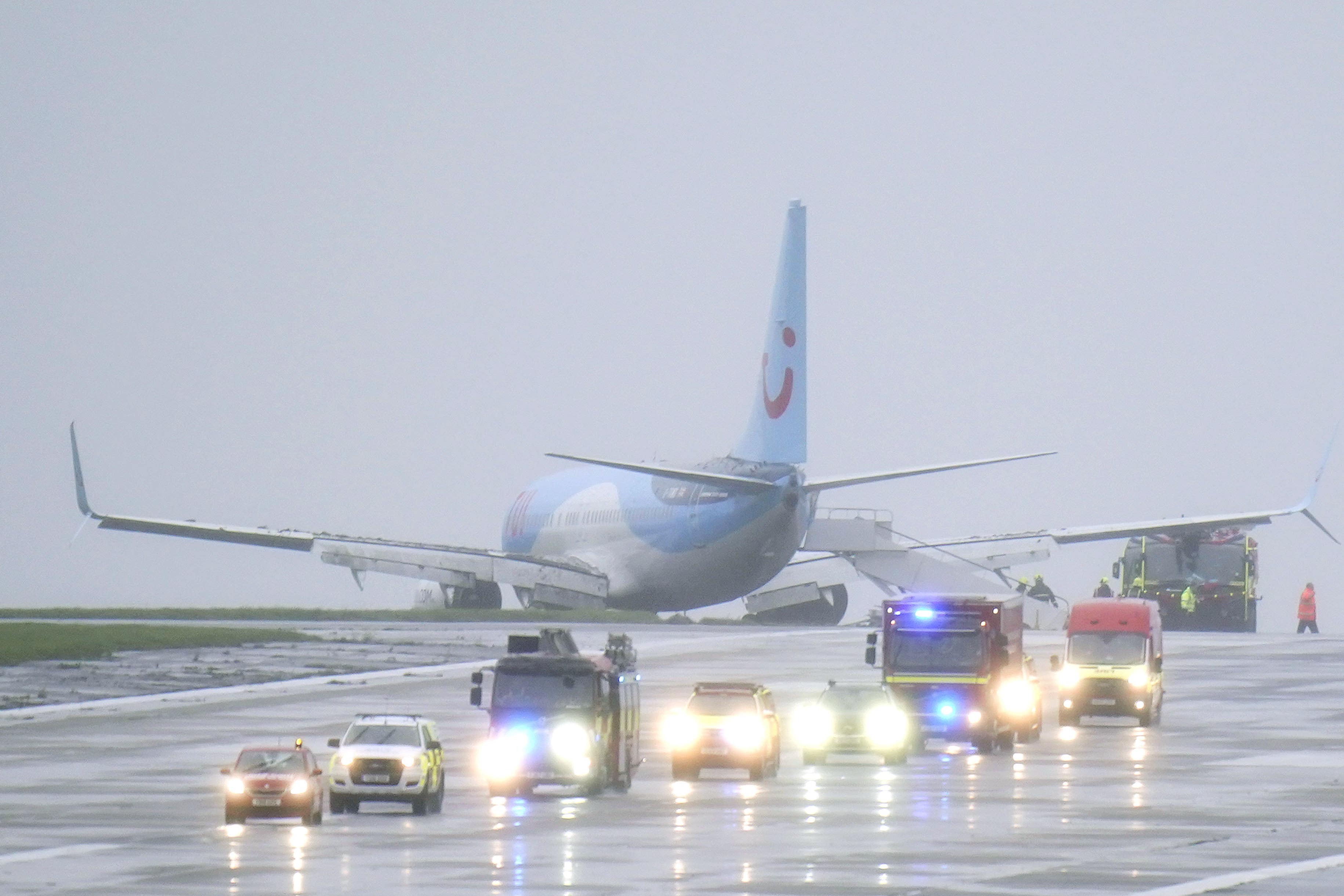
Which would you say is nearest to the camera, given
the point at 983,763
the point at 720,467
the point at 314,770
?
the point at 314,770

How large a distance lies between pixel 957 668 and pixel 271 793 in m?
20.9

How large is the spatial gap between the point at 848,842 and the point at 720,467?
61.5 meters

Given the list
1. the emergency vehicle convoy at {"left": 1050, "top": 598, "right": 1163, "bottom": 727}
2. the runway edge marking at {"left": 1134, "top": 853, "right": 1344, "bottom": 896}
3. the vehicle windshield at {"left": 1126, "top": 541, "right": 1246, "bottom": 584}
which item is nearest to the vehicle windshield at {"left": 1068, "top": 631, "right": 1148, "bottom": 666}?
the emergency vehicle convoy at {"left": 1050, "top": 598, "right": 1163, "bottom": 727}

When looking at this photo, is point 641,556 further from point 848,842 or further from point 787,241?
point 848,842

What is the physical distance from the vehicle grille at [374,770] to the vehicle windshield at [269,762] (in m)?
1.90

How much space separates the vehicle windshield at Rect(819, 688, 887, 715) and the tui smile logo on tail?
1850 inches

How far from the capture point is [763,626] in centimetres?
10000

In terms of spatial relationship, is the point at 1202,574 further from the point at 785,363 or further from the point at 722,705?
the point at 722,705

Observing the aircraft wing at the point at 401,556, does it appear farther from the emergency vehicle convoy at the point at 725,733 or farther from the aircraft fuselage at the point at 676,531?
the emergency vehicle convoy at the point at 725,733

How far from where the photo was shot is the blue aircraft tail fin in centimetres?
9438

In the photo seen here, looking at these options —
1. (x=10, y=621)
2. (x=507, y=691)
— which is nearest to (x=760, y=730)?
(x=507, y=691)

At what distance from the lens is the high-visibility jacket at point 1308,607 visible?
107 meters

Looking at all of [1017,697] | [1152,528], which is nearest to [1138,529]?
[1152,528]

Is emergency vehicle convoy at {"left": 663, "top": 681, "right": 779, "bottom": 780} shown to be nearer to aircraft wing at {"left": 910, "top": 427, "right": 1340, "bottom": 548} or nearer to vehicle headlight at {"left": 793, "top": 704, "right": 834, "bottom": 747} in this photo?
vehicle headlight at {"left": 793, "top": 704, "right": 834, "bottom": 747}
